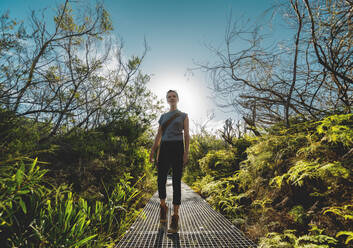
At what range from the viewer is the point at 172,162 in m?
2.59

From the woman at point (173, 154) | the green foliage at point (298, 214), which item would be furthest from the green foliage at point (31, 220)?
the green foliage at point (298, 214)

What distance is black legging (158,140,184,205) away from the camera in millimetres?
2562

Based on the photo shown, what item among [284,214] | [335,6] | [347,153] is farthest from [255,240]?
[335,6]

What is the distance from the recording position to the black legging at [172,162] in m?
2.56

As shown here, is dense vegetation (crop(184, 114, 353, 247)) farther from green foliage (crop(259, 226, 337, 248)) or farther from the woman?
the woman

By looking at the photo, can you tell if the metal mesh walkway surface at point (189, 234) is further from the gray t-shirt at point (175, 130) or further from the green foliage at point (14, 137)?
the green foliage at point (14, 137)

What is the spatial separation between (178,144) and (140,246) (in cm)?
142

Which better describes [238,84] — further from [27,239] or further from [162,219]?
[27,239]

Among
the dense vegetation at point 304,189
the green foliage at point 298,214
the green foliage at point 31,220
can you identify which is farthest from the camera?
the green foliage at point 298,214

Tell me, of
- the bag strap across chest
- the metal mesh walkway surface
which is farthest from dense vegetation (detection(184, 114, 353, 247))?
the bag strap across chest

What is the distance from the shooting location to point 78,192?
9.20 feet

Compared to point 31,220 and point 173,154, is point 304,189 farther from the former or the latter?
point 31,220

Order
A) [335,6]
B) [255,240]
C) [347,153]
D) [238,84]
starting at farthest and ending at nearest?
[238,84] → [335,6] → [255,240] → [347,153]

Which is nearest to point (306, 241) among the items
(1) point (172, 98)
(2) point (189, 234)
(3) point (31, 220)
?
(2) point (189, 234)
